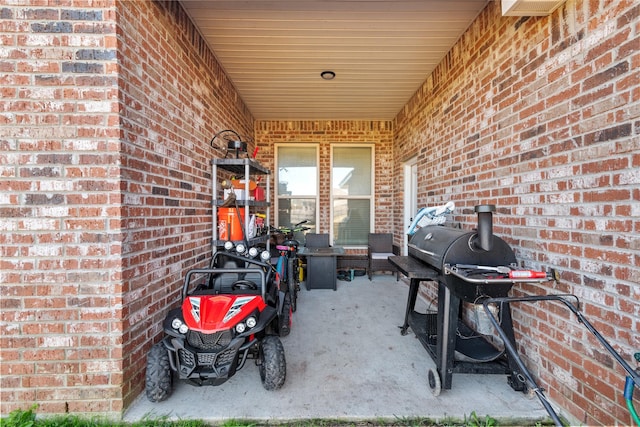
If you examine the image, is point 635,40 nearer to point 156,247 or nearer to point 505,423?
point 505,423

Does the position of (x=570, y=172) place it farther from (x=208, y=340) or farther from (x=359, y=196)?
(x=359, y=196)

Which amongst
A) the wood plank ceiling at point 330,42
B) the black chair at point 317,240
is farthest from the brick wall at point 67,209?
the black chair at point 317,240

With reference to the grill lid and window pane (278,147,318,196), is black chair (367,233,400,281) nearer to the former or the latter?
window pane (278,147,318,196)

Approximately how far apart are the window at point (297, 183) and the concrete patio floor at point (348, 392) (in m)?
3.10

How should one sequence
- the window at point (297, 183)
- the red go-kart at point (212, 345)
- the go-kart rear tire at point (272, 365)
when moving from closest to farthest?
the red go-kart at point (212, 345) → the go-kart rear tire at point (272, 365) → the window at point (297, 183)

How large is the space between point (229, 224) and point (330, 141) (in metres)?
3.11

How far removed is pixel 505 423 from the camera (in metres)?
1.65

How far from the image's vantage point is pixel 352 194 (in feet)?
18.4

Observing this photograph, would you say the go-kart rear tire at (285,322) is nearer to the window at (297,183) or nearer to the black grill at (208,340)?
the black grill at (208,340)

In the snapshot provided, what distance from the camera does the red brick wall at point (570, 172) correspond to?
1.35 metres

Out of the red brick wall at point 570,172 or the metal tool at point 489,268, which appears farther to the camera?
the metal tool at point 489,268

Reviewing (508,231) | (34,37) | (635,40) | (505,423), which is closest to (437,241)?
(508,231)

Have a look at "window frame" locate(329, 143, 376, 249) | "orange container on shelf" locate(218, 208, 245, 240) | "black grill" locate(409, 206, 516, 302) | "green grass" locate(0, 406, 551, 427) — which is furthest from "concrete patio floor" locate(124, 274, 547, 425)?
"window frame" locate(329, 143, 376, 249)

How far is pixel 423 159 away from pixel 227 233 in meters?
2.96
